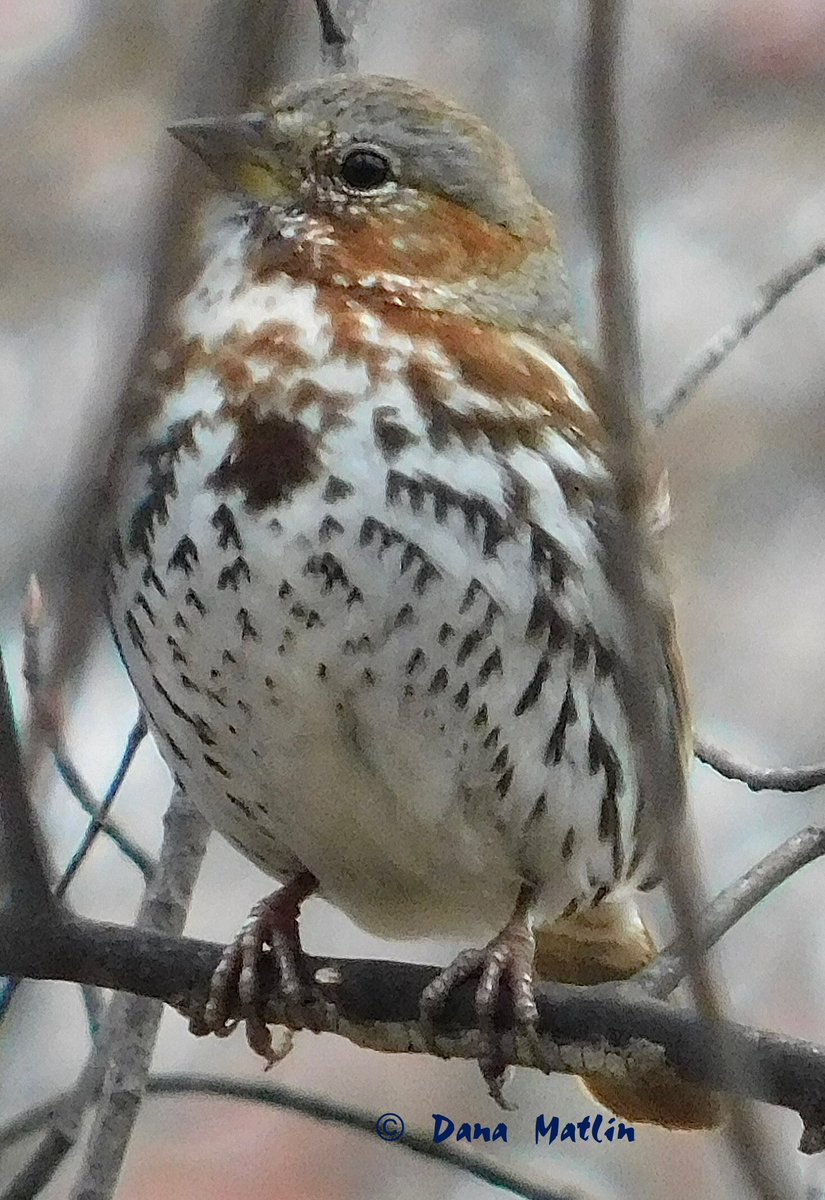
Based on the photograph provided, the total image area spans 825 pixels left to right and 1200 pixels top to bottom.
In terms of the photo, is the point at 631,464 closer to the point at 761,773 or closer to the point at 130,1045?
the point at 761,773

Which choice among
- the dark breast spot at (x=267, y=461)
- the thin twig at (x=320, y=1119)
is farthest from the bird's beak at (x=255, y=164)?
the thin twig at (x=320, y=1119)

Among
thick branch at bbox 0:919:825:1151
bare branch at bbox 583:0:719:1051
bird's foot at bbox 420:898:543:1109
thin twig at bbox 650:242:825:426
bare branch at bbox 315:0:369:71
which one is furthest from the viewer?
bare branch at bbox 315:0:369:71

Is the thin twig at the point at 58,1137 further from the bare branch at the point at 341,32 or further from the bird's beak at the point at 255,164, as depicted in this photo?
the bare branch at the point at 341,32

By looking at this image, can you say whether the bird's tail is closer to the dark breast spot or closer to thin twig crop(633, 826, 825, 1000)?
thin twig crop(633, 826, 825, 1000)

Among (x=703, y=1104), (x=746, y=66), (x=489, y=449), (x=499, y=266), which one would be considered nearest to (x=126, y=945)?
(x=489, y=449)

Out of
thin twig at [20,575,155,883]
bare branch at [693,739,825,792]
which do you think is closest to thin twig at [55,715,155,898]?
thin twig at [20,575,155,883]

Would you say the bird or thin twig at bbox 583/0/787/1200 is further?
the bird

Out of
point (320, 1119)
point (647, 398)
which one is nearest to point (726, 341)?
point (647, 398)
